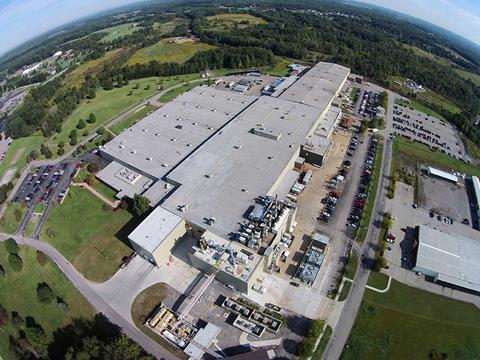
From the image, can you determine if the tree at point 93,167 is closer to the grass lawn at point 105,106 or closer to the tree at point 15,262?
the grass lawn at point 105,106

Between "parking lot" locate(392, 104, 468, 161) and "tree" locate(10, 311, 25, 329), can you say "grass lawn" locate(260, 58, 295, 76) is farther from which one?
"tree" locate(10, 311, 25, 329)

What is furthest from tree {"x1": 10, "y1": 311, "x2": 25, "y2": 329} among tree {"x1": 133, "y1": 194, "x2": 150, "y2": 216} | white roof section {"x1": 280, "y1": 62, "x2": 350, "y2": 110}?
white roof section {"x1": 280, "y1": 62, "x2": 350, "y2": 110}

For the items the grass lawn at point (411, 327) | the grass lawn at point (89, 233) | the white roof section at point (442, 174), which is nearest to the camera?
the grass lawn at point (411, 327)

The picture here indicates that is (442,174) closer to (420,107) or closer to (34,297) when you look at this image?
(420,107)

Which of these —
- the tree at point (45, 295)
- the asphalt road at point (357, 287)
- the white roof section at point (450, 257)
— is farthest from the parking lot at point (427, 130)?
the tree at point (45, 295)

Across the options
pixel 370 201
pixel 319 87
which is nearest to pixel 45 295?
pixel 370 201

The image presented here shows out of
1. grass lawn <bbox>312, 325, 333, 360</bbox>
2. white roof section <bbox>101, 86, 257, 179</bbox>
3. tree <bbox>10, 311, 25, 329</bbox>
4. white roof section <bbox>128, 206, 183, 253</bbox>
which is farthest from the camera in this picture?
white roof section <bbox>101, 86, 257, 179</bbox>
